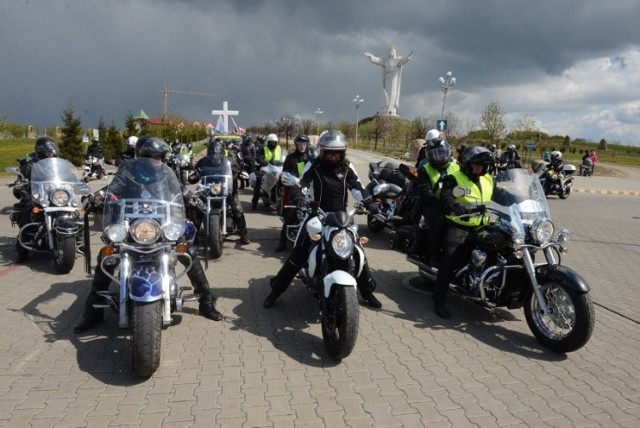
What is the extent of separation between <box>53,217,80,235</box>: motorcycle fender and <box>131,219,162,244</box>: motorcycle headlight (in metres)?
2.95

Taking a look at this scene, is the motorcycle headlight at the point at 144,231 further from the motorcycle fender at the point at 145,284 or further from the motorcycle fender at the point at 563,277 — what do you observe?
the motorcycle fender at the point at 563,277

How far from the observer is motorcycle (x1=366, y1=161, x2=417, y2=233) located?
7.46 meters

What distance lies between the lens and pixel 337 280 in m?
3.82

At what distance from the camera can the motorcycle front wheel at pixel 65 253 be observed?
599 centimetres

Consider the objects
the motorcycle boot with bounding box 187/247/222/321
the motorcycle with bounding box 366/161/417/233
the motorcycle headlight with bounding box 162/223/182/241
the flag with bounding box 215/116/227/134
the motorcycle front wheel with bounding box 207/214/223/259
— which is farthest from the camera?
the flag with bounding box 215/116/227/134

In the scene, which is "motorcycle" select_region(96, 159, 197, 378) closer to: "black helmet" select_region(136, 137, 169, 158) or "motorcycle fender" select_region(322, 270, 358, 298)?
"black helmet" select_region(136, 137, 169, 158)

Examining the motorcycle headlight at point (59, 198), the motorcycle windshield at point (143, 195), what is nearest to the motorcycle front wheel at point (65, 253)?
the motorcycle headlight at point (59, 198)

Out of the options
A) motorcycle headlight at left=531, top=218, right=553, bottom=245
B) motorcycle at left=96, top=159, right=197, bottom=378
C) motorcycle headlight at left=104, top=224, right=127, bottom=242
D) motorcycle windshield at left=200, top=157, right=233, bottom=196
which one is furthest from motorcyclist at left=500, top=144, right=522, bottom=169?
motorcycle headlight at left=104, top=224, right=127, bottom=242

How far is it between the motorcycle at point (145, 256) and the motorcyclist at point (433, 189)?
2683mm

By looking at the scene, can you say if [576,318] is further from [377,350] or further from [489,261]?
[377,350]

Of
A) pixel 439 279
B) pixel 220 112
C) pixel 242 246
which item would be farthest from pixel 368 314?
pixel 220 112

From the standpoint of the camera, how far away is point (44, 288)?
5.61 metres

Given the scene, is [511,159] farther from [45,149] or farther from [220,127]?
[45,149]

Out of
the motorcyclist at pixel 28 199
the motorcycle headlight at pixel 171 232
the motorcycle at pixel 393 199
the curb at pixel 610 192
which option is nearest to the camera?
the motorcycle headlight at pixel 171 232
